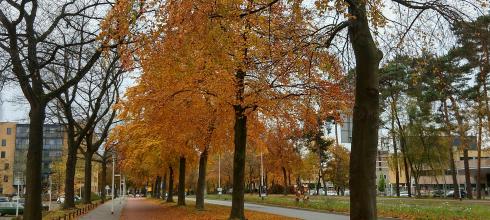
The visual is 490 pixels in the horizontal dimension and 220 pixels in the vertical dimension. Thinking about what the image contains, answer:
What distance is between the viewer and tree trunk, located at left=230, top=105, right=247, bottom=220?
808 inches

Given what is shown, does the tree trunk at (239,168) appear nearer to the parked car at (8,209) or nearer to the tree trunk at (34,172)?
the tree trunk at (34,172)

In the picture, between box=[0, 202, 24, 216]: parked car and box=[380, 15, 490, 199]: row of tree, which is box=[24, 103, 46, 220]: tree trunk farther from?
box=[0, 202, 24, 216]: parked car

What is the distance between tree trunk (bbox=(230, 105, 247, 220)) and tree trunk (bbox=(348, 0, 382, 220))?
1064 cm

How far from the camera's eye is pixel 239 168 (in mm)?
20688

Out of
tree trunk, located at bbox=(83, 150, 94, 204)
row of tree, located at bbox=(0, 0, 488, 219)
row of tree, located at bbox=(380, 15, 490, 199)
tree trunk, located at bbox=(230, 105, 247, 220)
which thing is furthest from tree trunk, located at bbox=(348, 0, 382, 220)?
tree trunk, located at bbox=(83, 150, 94, 204)

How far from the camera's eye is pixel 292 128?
23484 millimetres

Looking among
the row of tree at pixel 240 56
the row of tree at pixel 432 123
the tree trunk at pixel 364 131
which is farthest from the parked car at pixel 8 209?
the tree trunk at pixel 364 131

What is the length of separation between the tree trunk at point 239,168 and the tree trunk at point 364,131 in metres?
10.6

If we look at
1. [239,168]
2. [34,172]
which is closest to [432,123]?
[239,168]

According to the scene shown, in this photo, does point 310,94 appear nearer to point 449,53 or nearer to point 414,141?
point 449,53

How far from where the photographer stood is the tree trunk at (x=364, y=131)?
32.3 ft

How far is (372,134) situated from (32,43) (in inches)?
458

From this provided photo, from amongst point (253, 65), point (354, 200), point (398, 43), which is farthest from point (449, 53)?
point (253, 65)

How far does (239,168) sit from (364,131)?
442 inches
